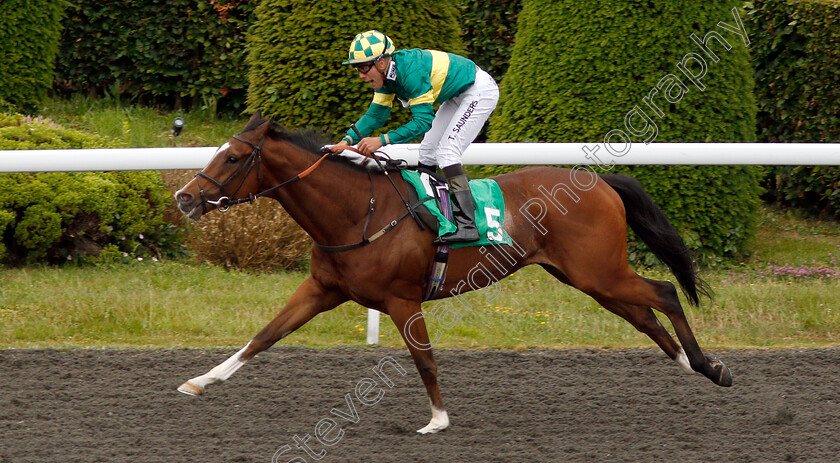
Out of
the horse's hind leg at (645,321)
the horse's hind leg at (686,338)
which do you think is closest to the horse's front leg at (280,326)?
the horse's hind leg at (645,321)

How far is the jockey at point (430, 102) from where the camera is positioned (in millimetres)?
4273

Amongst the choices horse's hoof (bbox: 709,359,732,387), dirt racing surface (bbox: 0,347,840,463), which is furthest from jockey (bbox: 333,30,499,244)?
horse's hoof (bbox: 709,359,732,387)

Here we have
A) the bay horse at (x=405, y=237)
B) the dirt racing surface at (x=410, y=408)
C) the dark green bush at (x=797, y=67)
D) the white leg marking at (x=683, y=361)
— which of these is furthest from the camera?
the dark green bush at (x=797, y=67)

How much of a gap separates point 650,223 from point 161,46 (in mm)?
5851

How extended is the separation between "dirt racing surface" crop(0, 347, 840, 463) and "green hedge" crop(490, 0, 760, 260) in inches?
61.8

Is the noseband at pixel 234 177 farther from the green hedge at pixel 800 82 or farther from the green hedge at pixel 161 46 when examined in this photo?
the green hedge at pixel 800 82

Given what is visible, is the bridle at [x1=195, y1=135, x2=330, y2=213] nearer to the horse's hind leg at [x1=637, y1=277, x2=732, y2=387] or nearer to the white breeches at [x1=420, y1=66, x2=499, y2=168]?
the white breeches at [x1=420, y1=66, x2=499, y2=168]

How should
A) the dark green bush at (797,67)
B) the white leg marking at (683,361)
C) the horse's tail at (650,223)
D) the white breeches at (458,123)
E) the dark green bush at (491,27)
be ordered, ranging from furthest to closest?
the dark green bush at (491,27) → the dark green bush at (797,67) → the horse's tail at (650,223) → the white leg marking at (683,361) → the white breeches at (458,123)

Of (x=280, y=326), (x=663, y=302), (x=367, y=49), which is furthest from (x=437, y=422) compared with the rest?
(x=367, y=49)

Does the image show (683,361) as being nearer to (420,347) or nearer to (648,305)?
(648,305)

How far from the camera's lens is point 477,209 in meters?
4.52

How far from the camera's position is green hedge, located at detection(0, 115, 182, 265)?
6352 mm

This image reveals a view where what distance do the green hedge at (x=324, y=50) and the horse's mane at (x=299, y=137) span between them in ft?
8.83

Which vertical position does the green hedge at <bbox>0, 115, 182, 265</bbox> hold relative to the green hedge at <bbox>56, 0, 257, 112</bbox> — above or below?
below
